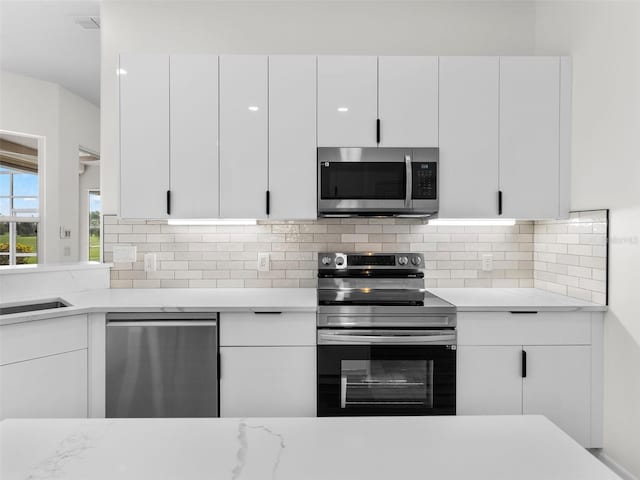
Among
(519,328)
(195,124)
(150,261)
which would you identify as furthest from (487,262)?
(150,261)

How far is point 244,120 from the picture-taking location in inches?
98.7

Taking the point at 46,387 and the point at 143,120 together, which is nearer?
the point at 46,387

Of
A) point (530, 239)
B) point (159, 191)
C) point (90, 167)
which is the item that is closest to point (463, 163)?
point (530, 239)

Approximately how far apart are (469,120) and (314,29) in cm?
121

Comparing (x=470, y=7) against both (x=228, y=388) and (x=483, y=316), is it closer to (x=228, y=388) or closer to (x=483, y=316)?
(x=483, y=316)

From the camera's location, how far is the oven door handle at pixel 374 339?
219 cm

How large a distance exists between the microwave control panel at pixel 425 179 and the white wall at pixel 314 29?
922 mm

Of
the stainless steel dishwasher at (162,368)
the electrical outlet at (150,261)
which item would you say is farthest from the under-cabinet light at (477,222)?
the electrical outlet at (150,261)

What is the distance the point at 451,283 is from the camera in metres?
2.88

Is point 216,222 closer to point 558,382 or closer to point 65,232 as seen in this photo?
point 558,382

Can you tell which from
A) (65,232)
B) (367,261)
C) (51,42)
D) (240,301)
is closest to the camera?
(240,301)

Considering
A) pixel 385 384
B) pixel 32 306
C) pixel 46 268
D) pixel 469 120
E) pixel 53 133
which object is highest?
pixel 53 133

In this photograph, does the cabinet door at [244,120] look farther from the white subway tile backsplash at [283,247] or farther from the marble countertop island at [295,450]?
the marble countertop island at [295,450]

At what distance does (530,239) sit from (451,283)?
2.02 ft
